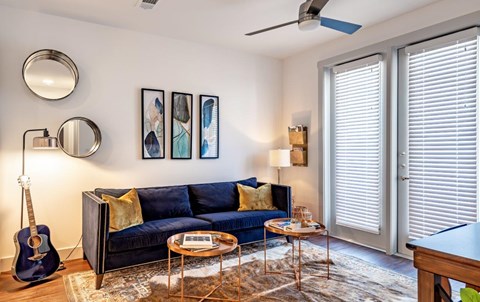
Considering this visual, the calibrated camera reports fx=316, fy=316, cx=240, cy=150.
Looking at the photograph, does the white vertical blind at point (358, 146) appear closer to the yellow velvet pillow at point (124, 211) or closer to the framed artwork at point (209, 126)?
the framed artwork at point (209, 126)

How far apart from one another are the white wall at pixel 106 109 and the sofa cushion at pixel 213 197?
349 millimetres

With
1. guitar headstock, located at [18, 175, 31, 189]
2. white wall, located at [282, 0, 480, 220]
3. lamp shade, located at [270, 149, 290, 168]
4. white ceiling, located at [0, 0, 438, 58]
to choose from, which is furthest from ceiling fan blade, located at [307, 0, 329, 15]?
guitar headstock, located at [18, 175, 31, 189]

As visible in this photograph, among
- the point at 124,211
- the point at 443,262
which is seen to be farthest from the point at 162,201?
the point at 443,262

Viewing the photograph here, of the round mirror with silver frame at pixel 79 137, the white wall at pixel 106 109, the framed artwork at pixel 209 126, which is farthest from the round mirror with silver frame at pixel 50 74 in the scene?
the framed artwork at pixel 209 126

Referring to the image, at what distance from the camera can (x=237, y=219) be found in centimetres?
362

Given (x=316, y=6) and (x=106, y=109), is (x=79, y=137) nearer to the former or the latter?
(x=106, y=109)

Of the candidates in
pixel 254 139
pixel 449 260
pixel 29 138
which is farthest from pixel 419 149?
pixel 29 138

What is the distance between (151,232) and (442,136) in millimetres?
3129

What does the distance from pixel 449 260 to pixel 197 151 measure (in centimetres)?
351

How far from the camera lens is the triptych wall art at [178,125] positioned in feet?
13.1

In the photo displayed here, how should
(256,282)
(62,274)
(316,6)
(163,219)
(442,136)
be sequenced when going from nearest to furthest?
(316,6) < (256,282) < (62,274) < (442,136) < (163,219)

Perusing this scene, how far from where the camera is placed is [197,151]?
440 cm

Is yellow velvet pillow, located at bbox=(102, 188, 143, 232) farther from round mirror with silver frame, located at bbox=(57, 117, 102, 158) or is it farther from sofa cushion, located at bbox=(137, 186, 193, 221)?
round mirror with silver frame, located at bbox=(57, 117, 102, 158)

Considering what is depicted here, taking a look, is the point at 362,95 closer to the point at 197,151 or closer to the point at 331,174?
the point at 331,174
